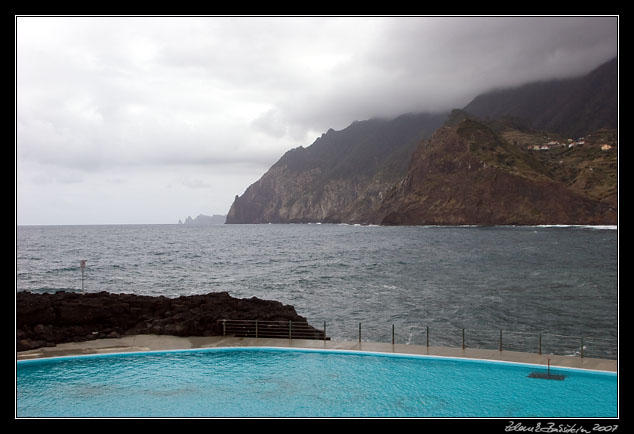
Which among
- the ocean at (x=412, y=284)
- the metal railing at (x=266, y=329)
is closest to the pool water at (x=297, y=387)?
the metal railing at (x=266, y=329)

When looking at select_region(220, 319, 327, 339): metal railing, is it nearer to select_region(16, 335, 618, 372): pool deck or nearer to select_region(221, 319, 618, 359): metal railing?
select_region(221, 319, 618, 359): metal railing

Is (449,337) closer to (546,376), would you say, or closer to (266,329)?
(266,329)

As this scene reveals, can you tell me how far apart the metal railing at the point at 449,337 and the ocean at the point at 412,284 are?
5.7 inches

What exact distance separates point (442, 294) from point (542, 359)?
32668 millimetres

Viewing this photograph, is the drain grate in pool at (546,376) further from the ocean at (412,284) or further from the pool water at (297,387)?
the ocean at (412,284)

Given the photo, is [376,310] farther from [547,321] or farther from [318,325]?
[547,321]

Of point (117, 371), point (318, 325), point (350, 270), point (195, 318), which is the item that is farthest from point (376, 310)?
point (350, 270)

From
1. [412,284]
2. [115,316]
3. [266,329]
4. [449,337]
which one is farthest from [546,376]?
[412,284]

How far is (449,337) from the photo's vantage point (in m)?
32.7

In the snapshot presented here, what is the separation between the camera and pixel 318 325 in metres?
37.5

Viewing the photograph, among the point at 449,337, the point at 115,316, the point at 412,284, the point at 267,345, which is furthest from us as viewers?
the point at 412,284

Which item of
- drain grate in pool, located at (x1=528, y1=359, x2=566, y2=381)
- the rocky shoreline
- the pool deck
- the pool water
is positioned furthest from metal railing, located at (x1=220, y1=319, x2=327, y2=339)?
drain grate in pool, located at (x1=528, y1=359, x2=566, y2=381)

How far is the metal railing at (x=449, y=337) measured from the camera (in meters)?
24.3

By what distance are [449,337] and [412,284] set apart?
25.9 metres
